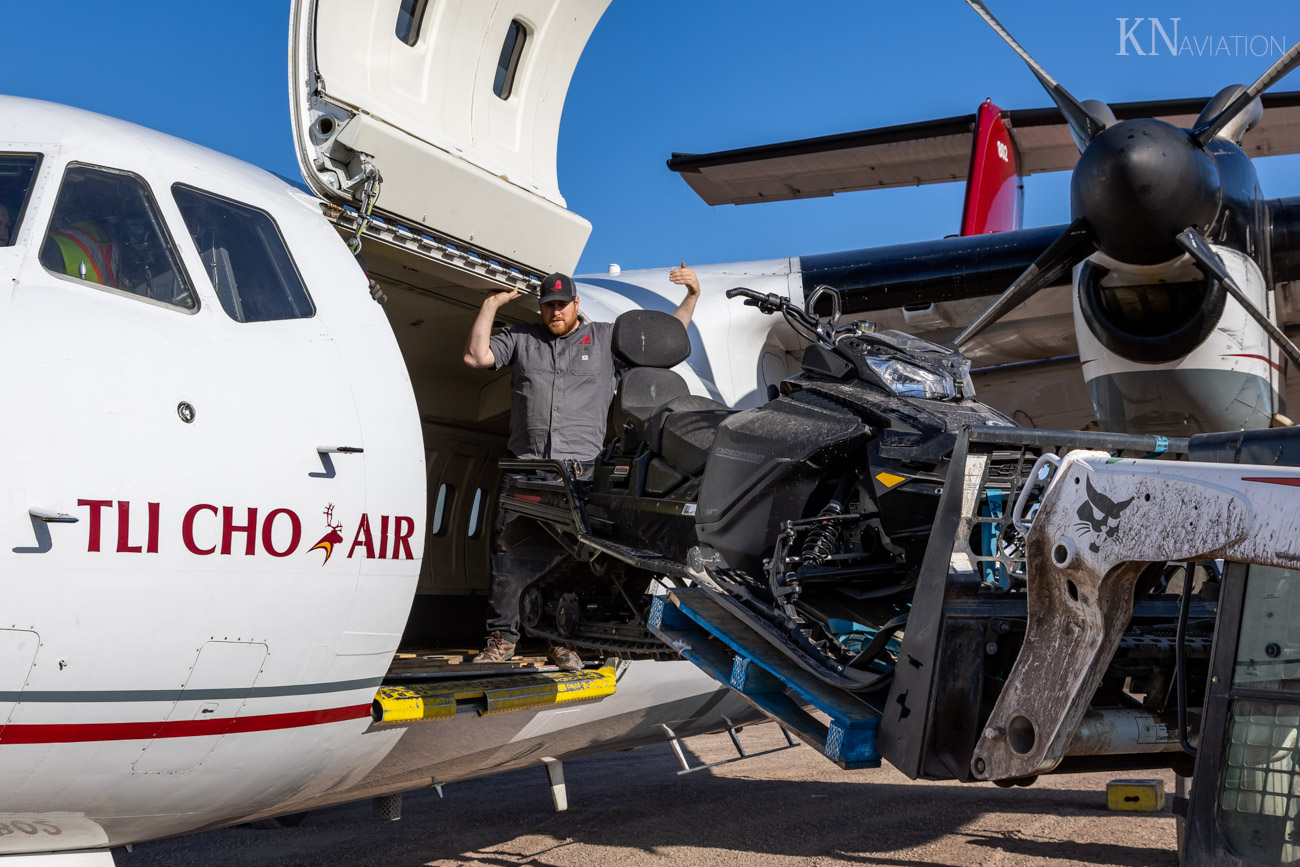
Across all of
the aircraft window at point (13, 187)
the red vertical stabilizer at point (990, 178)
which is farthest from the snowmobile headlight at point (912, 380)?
the red vertical stabilizer at point (990, 178)

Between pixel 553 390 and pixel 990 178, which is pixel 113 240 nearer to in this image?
pixel 553 390

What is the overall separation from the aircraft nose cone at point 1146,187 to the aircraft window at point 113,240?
202 inches

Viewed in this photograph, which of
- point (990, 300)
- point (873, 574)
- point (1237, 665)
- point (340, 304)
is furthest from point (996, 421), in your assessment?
point (990, 300)

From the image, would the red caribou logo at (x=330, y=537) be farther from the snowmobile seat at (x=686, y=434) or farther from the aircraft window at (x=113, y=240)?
the snowmobile seat at (x=686, y=434)

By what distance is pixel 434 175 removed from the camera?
17.1 ft

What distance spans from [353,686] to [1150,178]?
17.1 ft

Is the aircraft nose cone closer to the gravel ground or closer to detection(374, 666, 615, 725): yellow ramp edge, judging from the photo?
the gravel ground

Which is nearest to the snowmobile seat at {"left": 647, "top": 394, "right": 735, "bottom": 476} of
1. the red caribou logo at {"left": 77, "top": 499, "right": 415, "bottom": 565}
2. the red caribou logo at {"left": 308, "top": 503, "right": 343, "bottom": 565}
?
the red caribou logo at {"left": 77, "top": 499, "right": 415, "bottom": 565}

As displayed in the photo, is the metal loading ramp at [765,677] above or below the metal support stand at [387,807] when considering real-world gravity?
above

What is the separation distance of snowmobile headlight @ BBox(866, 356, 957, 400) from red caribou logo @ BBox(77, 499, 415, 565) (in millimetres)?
2003

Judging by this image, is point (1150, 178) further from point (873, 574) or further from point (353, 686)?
point (353, 686)

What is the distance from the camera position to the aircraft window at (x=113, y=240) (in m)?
3.69

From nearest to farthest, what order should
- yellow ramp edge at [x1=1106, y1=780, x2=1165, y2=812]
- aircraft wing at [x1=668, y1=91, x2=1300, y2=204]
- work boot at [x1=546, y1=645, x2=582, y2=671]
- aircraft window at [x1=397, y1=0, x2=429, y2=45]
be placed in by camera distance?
aircraft window at [x1=397, y1=0, x2=429, y2=45], work boot at [x1=546, y1=645, x2=582, y2=671], yellow ramp edge at [x1=1106, y1=780, x2=1165, y2=812], aircraft wing at [x1=668, y1=91, x2=1300, y2=204]

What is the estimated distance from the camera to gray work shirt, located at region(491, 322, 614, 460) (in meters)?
5.95
